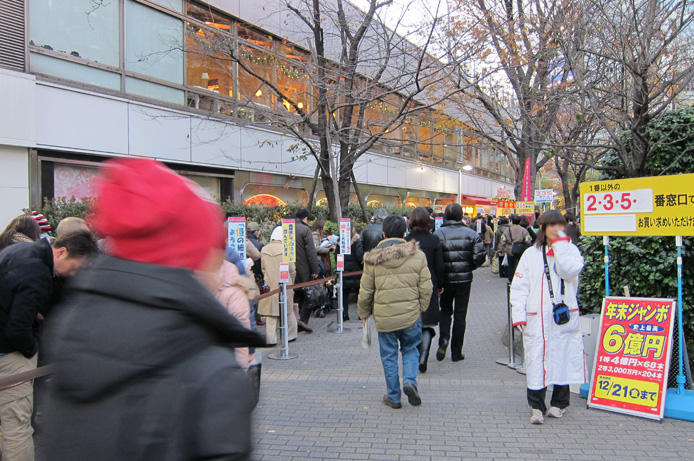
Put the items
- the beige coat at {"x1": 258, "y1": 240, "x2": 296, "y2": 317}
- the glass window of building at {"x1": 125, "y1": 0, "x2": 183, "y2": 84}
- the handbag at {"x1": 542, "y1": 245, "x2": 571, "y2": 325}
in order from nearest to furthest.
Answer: the handbag at {"x1": 542, "y1": 245, "x2": 571, "y2": 325} → the beige coat at {"x1": 258, "y1": 240, "x2": 296, "y2": 317} → the glass window of building at {"x1": 125, "y1": 0, "x2": 183, "y2": 84}

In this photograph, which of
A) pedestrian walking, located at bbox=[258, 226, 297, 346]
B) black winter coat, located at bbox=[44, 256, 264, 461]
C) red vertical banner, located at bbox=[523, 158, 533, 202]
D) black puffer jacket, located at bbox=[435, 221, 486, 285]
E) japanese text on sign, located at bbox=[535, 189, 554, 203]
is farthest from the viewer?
japanese text on sign, located at bbox=[535, 189, 554, 203]

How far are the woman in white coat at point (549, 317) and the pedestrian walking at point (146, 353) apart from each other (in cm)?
408

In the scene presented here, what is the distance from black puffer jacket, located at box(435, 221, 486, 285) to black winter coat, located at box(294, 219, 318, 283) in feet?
8.94

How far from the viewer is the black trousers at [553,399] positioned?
4777mm

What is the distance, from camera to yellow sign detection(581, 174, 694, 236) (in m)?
4.95

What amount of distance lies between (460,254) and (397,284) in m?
1.84

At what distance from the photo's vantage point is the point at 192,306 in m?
1.17

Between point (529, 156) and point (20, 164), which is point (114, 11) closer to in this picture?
point (20, 164)

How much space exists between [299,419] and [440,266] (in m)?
2.49

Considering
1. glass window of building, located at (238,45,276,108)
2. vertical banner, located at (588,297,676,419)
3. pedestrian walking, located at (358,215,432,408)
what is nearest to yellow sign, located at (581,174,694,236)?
vertical banner, located at (588,297,676,419)

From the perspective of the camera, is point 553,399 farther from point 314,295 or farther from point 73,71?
point 73,71

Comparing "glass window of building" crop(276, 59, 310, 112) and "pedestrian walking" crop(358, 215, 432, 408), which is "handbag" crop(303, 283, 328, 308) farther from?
"glass window of building" crop(276, 59, 310, 112)

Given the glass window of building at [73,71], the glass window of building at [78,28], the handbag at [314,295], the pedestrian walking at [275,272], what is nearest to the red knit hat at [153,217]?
the pedestrian walking at [275,272]

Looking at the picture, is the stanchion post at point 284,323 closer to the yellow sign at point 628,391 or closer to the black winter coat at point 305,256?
the black winter coat at point 305,256
